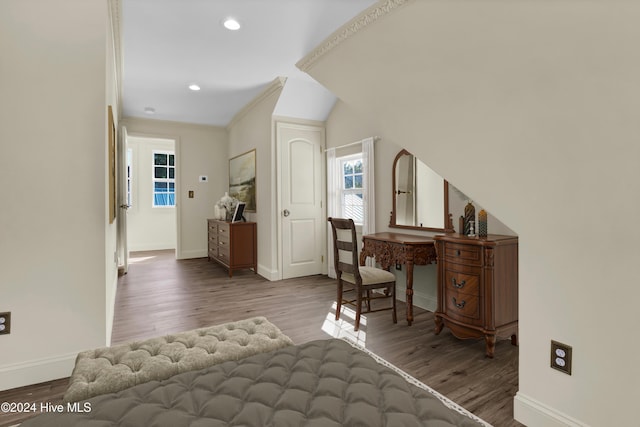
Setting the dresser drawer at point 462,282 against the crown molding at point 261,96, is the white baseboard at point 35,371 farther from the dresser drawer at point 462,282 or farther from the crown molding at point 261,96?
the crown molding at point 261,96

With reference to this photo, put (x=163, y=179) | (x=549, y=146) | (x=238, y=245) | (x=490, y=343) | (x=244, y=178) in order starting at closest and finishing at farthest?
(x=549, y=146) < (x=490, y=343) < (x=238, y=245) < (x=244, y=178) < (x=163, y=179)

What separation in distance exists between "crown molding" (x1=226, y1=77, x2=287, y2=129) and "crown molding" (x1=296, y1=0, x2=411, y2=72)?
7.46 ft

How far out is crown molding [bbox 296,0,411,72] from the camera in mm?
1648

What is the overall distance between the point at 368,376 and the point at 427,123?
130 cm

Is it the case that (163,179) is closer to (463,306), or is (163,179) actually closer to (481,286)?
(463,306)

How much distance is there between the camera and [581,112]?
52.5 inches

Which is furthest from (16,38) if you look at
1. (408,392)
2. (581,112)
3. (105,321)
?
(581,112)

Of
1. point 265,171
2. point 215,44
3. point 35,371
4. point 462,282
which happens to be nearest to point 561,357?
point 462,282

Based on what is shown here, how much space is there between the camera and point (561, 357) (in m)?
1.57

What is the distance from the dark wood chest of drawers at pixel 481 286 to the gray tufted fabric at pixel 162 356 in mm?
1537

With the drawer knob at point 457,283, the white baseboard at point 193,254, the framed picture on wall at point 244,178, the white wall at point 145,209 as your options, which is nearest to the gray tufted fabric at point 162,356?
the drawer knob at point 457,283

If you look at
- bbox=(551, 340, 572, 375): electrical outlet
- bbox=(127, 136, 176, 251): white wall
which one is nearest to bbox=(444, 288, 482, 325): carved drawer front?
bbox=(551, 340, 572, 375): electrical outlet

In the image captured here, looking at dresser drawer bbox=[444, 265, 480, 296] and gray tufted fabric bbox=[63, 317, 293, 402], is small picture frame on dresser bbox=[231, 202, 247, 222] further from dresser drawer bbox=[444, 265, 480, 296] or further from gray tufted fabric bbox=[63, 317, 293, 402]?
gray tufted fabric bbox=[63, 317, 293, 402]

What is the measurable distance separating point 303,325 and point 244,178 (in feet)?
11.6
